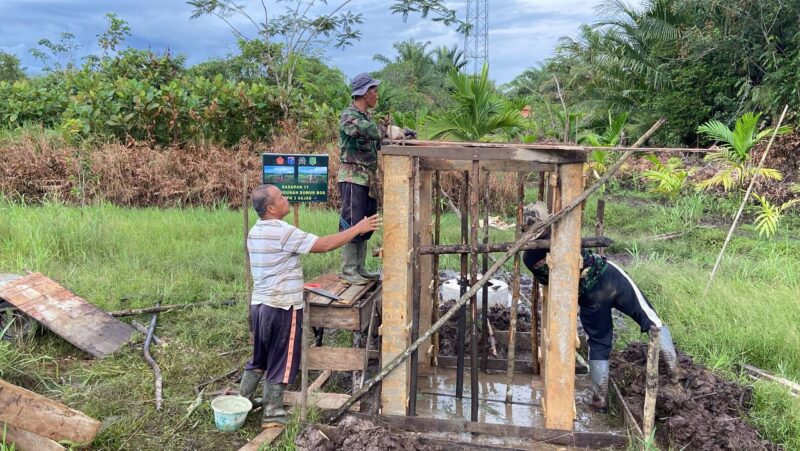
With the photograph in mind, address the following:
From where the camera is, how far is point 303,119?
515 inches

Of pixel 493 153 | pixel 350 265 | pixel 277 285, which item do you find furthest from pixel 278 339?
pixel 493 153

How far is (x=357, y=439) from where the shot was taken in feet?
→ 11.5

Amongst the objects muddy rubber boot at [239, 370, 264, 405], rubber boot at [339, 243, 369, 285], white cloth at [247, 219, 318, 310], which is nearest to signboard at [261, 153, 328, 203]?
rubber boot at [339, 243, 369, 285]

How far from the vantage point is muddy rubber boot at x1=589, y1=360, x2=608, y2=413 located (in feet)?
14.1

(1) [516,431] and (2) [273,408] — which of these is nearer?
(1) [516,431]

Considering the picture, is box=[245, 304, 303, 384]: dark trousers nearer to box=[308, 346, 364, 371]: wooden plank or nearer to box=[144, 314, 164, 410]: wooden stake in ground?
box=[308, 346, 364, 371]: wooden plank

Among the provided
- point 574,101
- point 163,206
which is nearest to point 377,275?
point 163,206

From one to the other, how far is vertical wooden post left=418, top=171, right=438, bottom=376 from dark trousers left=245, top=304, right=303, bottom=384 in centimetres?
114

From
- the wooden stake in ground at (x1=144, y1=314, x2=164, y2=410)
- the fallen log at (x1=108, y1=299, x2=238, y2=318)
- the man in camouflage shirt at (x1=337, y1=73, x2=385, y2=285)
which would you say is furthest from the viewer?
the fallen log at (x1=108, y1=299, x2=238, y2=318)

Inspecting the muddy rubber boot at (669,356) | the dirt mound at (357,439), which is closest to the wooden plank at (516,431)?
the dirt mound at (357,439)

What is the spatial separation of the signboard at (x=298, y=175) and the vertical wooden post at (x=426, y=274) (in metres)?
1.02

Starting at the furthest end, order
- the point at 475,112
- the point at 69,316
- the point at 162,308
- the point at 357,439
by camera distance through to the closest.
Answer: the point at 475,112
the point at 162,308
the point at 69,316
the point at 357,439

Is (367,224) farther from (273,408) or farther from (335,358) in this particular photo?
(273,408)

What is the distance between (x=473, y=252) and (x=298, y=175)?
2.07 meters
